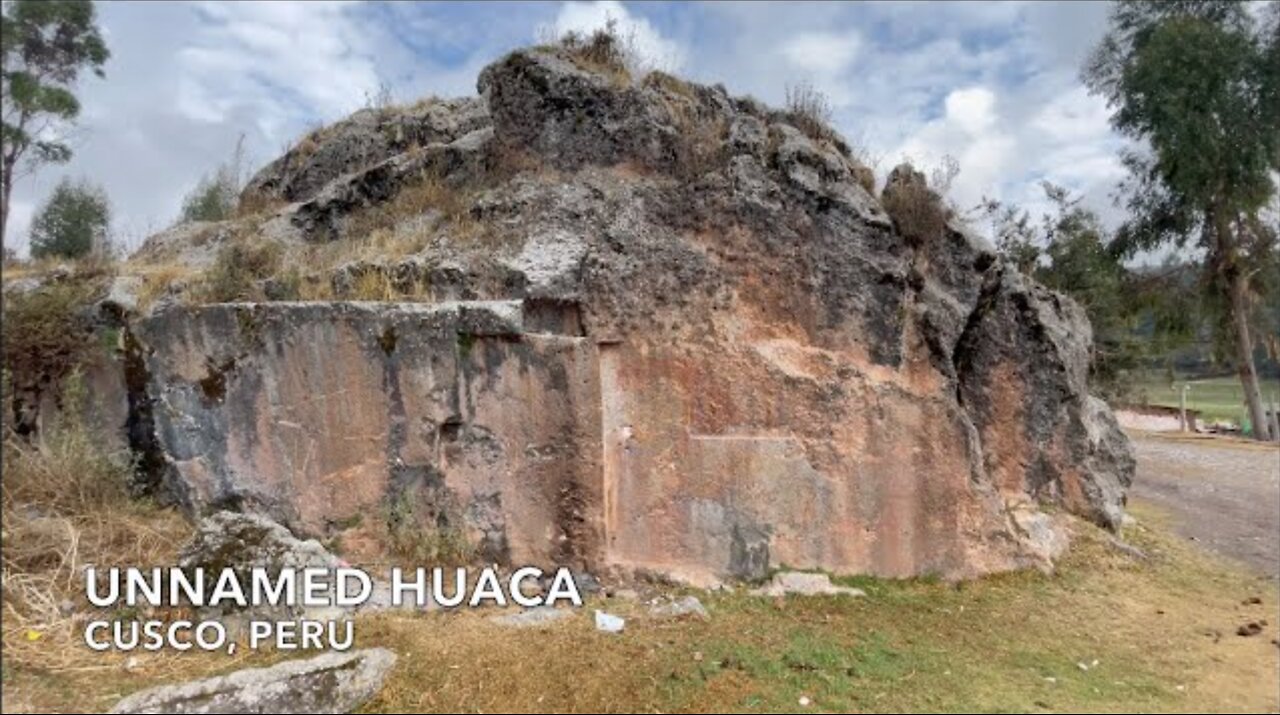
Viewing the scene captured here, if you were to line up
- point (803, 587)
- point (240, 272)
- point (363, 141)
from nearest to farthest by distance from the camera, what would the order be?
point (803, 587) → point (240, 272) → point (363, 141)

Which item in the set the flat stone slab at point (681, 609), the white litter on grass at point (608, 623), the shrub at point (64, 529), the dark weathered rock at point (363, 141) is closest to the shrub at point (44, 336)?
the shrub at point (64, 529)

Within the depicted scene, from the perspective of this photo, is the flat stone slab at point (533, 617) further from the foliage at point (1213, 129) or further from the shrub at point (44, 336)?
the foliage at point (1213, 129)

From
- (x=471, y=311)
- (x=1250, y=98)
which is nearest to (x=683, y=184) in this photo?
(x=471, y=311)

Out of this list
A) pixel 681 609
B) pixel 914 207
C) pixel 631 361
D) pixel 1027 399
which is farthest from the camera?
pixel 1027 399

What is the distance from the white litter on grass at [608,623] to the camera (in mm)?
6414

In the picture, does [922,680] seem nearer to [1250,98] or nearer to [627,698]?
[627,698]

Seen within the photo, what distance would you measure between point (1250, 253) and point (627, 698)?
81.2 ft

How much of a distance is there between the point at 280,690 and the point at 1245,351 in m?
24.9

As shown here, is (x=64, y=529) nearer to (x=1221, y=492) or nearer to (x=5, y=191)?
(x=5, y=191)

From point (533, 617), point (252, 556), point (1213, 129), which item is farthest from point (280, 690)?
point (1213, 129)

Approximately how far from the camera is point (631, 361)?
307 inches

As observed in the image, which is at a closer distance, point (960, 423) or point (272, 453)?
point (272, 453)

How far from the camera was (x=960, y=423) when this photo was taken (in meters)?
8.48

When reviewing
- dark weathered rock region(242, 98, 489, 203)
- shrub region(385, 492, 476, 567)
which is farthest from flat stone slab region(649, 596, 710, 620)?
dark weathered rock region(242, 98, 489, 203)
